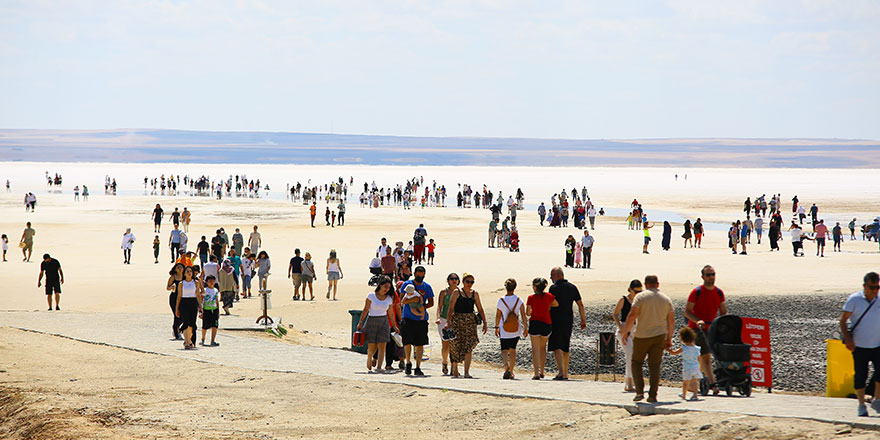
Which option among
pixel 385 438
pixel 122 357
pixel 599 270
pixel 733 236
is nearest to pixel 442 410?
pixel 385 438

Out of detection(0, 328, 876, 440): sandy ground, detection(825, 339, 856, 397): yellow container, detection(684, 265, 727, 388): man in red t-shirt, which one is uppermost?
detection(684, 265, 727, 388): man in red t-shirt

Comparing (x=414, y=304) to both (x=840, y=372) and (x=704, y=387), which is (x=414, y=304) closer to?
(x=704, y=387)

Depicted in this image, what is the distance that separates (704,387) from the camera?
10.6m

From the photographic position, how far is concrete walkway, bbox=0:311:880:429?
31.2 ft

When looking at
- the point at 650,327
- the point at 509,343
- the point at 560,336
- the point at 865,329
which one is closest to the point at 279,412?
the point at 509,343

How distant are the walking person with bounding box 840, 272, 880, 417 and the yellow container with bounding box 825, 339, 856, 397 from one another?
1.70 m

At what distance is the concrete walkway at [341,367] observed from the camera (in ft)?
31.2

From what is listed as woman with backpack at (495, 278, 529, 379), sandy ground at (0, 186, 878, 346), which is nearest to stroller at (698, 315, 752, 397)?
woman with backpack at (495, 278, 529, 379)

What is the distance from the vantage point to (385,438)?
9953 mm

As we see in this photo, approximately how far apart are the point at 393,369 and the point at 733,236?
24.9 m

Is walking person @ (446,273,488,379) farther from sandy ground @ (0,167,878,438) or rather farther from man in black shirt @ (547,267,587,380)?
sandy ground @ (0,167,878,438)

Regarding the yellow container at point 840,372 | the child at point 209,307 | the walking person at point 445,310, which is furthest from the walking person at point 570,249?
the yellow container at point 840,372

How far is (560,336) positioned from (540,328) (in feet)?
1.09

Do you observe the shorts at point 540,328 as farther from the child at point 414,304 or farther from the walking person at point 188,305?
the walking person at point 188,305
